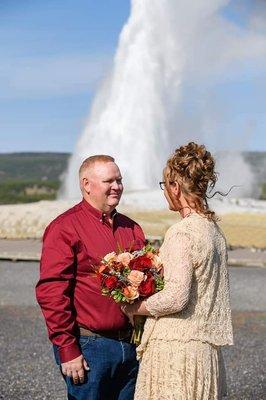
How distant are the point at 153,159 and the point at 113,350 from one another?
3795 cm

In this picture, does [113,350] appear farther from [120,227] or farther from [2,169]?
[2,169]

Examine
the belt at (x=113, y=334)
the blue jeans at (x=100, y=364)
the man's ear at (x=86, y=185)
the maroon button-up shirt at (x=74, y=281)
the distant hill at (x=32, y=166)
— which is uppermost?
the man's ear at (x=86, y=185)

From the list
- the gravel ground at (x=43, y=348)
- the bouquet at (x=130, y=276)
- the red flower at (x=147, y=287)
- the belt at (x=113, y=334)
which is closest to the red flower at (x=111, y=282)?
the bouquet at (x=130, y=276)

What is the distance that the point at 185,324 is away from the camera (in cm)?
376

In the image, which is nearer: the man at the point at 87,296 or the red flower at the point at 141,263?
the red flower at the point at 141,263

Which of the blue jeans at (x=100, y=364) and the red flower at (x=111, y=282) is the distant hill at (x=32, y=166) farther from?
the red flower at (x=111, y=282)

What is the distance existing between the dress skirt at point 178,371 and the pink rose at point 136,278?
281 mm

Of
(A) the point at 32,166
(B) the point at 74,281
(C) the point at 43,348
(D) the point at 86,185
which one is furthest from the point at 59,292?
(A) the point at 32,166

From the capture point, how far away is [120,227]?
422cm

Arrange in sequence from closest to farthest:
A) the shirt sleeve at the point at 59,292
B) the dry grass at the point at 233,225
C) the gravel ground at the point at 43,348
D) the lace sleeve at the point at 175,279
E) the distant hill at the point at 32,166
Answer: the lace sleeve at the point at 175,279
the shirt sleeve at the point at 59,292
the gravel ground at the point at 43,348
the dry grass at the point at 233,225
the distant hill at the point at 32,166

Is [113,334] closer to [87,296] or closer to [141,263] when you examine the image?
[87,296]

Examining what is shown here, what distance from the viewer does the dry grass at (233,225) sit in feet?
63.4

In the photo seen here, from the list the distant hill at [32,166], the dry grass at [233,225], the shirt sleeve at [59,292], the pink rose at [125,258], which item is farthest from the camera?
the distant hill at [32,166]

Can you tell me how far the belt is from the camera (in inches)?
158
